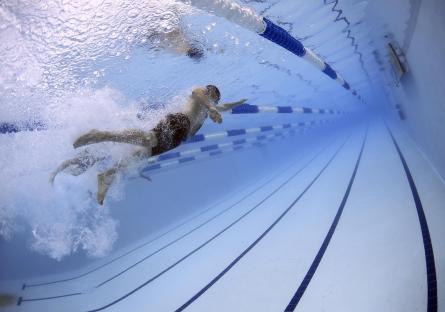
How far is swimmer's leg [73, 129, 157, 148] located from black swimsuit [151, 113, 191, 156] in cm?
7

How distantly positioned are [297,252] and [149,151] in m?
1.84

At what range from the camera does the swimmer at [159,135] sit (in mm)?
2590

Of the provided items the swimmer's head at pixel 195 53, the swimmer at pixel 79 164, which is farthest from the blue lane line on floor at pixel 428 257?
the swimmer's head at pixel 195 53

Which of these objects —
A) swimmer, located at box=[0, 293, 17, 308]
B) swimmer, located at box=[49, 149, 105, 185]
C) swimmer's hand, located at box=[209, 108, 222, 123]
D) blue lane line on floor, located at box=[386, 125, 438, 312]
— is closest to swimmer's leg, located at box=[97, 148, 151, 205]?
swimmer, located at box=[49, 149, 105, 185]

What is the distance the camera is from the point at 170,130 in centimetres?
279

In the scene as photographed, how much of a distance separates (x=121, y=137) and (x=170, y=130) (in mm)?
431

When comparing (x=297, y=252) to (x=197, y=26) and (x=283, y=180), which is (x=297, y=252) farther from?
(x=283, y=180)

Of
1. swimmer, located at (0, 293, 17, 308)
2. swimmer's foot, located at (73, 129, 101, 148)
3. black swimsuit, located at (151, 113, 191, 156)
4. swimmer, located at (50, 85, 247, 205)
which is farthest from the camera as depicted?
swimmer, located at (0, 293, 17, 308)

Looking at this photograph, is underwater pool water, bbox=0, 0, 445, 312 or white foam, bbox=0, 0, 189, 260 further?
white foam, bbox=0, 0, 189, 260

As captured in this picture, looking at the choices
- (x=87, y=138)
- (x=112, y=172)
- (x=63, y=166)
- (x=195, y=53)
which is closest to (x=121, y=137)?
(x=87, y=138)

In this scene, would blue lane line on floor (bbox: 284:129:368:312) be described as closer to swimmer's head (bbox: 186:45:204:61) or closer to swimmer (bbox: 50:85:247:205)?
swimmer (bbox: 50:85:247:205)

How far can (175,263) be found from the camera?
14.9 ft

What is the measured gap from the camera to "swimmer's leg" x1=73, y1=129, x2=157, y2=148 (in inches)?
95.6

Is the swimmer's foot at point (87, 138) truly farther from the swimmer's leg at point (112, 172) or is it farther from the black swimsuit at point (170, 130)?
the black swimsuit at point (170, 130)
